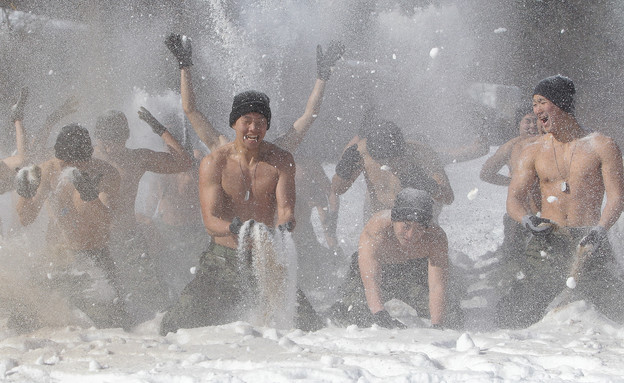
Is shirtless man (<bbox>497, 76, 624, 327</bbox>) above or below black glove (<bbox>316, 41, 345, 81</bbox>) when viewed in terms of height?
below

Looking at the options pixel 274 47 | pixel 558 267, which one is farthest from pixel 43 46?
pixel 558 267

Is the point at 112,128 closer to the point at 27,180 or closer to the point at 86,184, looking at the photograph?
the point at 86,184

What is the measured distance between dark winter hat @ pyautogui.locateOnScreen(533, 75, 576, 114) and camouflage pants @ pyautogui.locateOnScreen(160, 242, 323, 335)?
5.84ft

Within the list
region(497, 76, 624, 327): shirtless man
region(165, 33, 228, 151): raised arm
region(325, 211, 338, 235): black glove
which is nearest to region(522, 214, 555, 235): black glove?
region(497, 76, 624, 327): shirtless man

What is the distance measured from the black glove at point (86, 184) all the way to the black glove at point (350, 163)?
1.76 m

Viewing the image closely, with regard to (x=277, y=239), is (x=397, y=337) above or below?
below

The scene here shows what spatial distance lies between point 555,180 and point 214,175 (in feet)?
6.35

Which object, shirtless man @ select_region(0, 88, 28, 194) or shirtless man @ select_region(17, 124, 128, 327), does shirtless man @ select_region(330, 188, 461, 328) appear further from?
shirtless man @ select_region(0, 88, 28, 194)

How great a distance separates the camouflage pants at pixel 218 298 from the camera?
135 inches

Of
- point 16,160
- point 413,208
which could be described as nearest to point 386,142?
point 413,208

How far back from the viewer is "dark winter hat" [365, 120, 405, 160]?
453 cm

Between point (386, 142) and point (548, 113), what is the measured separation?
4.19 feet

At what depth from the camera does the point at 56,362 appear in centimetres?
252

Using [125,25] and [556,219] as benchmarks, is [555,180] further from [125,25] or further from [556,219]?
[125,25]
